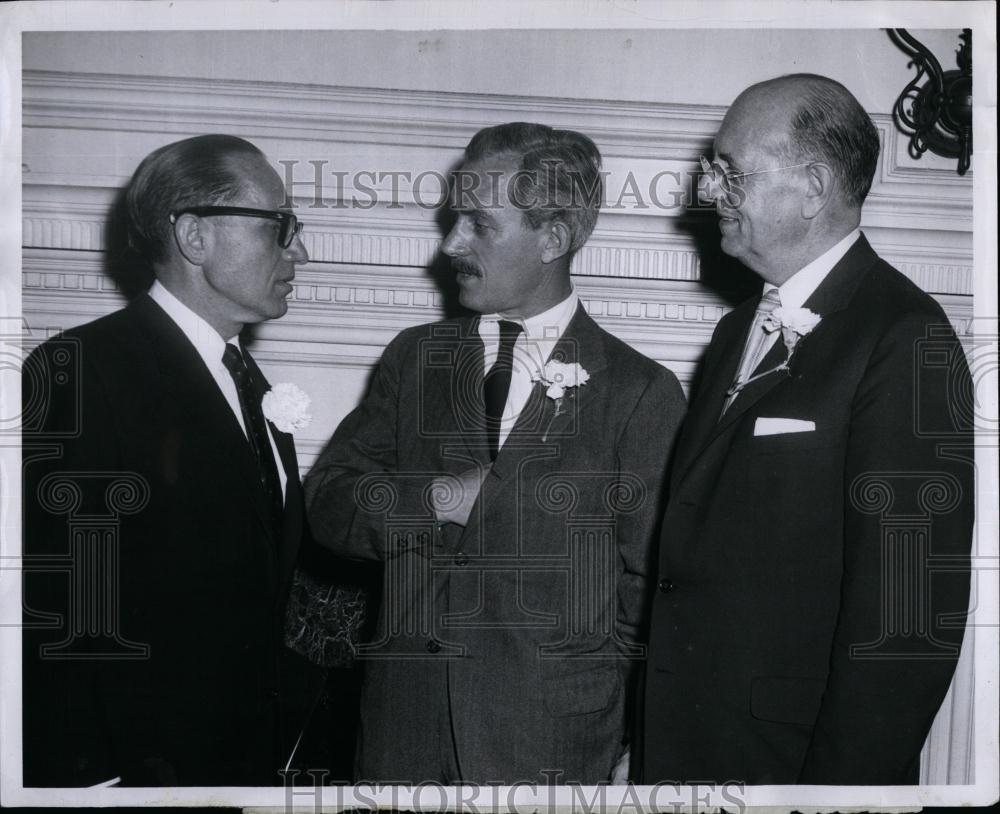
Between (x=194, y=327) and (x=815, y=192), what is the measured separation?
49.5 inches

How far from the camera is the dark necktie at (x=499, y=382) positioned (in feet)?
6.78

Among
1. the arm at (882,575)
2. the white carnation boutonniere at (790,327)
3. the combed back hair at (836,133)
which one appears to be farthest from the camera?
the combed back hair at (836,133)

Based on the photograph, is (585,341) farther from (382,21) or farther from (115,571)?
(115,571)

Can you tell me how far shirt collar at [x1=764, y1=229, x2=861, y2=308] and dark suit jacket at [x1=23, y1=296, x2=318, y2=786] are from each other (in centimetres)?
108

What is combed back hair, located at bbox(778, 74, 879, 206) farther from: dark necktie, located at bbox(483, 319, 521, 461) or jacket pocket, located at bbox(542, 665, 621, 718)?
jacket pocket, located at bbox(542, 665, 621, 718)

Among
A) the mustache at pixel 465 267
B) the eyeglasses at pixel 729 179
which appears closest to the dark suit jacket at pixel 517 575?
the mustache at pixel 465 267

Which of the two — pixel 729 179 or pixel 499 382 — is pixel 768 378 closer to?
pixel 729 179

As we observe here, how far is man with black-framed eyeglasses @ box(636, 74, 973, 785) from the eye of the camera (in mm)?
1753

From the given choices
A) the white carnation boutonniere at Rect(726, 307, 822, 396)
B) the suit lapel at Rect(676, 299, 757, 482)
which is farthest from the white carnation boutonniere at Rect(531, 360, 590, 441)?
the white carnation boutonniere at Rect(726, 307, 822, 396)

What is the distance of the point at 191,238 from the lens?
205 cm

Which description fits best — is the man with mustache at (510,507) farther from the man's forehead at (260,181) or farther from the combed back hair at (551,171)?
the man's forehead at (260,181)

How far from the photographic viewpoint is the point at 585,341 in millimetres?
2086

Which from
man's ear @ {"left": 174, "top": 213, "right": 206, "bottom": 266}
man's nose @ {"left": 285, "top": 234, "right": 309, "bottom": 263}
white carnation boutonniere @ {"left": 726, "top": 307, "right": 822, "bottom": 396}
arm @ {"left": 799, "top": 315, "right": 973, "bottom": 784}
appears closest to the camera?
arm @ {"left": 799, "top": 315, "right": 973, "bottom": 784}

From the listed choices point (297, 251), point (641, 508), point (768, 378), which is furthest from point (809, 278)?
point (297, 251)
